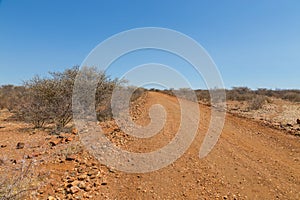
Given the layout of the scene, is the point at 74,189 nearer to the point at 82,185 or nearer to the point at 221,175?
the point at 82,185

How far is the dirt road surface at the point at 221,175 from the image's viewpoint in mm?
3998

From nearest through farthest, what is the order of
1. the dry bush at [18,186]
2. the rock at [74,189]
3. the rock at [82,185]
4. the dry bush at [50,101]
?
the dry bush at [18,186]
the rock at [74,189]
the rock at [82,185]
the dry bush at [50,101]

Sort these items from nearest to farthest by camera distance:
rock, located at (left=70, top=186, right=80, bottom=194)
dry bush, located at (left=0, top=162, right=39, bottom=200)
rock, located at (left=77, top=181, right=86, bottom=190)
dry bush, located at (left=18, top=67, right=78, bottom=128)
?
dry bush, located at (left=0, top=162, right=39, bottom=200) → rock, located at (left=70, top=186, right=80, bottom=194) → rock, located at (left=77, top=181, right=86, bottom=190) → dry bush, located at (left=18, top=67, right=78, bottom=128)

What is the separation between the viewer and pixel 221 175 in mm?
4660

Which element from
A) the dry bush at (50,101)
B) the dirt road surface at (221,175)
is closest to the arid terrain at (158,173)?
the dirt road surface at (221,175)

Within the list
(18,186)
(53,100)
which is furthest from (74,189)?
(53,100)

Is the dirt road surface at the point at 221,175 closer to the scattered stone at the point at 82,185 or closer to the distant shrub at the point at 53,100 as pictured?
the scattered stone at the point at 82,185

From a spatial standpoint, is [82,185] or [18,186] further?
[82,185]

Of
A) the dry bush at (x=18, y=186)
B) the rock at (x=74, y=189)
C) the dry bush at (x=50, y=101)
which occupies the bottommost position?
the rock at (x=74, y=189)

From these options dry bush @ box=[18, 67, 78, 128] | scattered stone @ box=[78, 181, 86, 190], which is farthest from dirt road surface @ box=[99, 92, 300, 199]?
dry bush @ box=[18, 67, 78, 128]

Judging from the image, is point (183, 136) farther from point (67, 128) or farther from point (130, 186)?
point (67, 128)

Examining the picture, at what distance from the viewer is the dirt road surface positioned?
13.1 ft

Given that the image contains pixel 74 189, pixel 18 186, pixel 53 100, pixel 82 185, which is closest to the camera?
pixel 18 186

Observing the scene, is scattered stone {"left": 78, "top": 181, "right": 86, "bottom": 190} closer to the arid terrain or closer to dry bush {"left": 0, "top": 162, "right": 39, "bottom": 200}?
the arid terrain
